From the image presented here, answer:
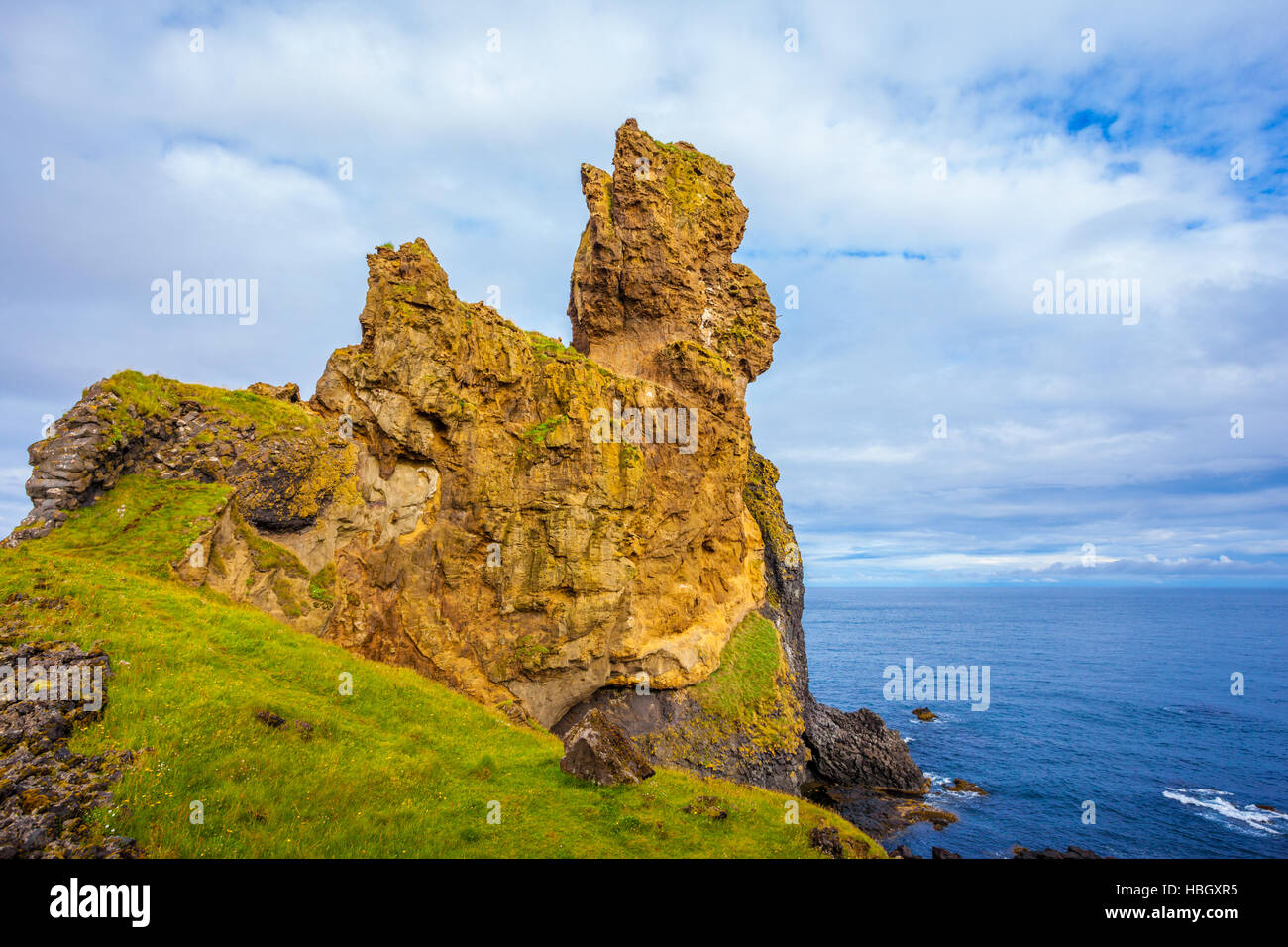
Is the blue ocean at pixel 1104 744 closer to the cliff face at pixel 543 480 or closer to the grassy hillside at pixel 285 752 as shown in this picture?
the cliff face at pixel 543 480

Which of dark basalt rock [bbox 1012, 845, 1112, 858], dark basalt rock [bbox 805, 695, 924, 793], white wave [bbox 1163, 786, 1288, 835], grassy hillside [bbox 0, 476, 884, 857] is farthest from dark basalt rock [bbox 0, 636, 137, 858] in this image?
white wave [bbox 1163, 786, 1288, 835]

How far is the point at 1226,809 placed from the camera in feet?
121

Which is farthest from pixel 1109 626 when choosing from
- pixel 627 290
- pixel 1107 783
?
pixel 627 290

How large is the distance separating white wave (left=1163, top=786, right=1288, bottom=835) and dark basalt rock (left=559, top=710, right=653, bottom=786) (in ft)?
136

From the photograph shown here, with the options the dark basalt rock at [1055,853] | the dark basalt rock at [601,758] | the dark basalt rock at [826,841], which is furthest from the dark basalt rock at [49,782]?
the dark basalt rock at [1055,853]

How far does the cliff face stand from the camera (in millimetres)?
23891

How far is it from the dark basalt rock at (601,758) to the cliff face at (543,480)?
1125 centimetres

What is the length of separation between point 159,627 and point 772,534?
36119 millimetres

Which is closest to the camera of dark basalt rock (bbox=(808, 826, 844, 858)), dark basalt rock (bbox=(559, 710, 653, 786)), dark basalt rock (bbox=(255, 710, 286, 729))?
dark basalt rock (bbox=(808, 826, 844, 858))

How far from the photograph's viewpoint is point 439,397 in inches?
1070

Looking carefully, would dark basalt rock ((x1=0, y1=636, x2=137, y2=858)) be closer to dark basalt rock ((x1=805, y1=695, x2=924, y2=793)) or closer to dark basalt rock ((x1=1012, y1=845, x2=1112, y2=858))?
dark basalt rock ((x1=1012, y1=845, x2=1112, y2=858))

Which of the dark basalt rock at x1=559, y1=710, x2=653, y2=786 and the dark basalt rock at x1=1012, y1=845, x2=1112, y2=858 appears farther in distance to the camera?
the dark basalt rock at x1=1012, y1=845, x2=1112, y2=858

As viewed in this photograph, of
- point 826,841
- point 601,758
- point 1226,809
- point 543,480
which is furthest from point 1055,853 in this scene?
point 543,480

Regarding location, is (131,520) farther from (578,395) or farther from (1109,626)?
(1109,626)
